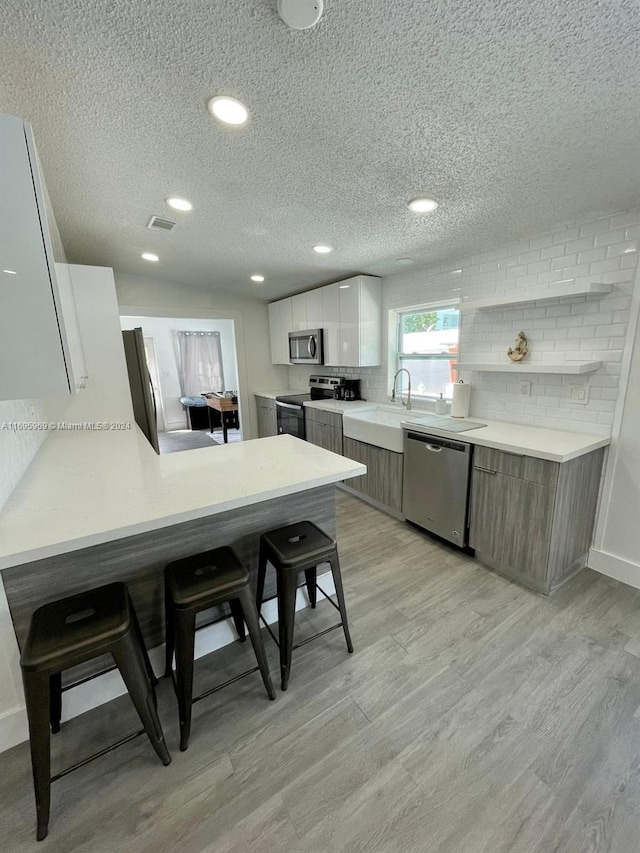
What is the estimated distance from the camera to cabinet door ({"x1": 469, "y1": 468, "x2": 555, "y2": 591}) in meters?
2.09

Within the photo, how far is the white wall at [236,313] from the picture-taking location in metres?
4.37

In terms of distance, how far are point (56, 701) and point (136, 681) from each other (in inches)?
22.9

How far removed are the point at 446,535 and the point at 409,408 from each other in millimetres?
1409

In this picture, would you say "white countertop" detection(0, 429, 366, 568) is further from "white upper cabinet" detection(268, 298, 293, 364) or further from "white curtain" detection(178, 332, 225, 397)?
"white curtain" detection(178, 332, 225, 397)

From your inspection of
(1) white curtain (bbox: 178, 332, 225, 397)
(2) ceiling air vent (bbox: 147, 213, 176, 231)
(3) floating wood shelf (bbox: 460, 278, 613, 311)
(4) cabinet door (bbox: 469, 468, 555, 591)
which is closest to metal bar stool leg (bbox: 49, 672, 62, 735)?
(4) cabinet door (bbox: 469, 468, 555, 591)

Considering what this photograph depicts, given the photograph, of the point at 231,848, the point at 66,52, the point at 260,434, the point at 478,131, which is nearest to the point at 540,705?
the point at 231,848

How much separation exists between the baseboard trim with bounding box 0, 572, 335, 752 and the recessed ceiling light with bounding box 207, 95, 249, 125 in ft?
7.62

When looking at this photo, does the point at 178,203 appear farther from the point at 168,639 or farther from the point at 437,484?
the point at 437,484

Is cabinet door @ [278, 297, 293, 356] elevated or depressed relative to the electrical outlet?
elevated

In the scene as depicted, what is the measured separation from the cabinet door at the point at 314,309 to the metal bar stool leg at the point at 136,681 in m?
3.78

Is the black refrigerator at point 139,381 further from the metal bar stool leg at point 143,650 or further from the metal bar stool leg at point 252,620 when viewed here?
the metal bar stool leg at point 252,620

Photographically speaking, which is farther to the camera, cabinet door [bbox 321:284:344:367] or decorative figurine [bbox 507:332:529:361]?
cabinet door [bbox 321:284:344:367]

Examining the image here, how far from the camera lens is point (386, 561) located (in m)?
2.56

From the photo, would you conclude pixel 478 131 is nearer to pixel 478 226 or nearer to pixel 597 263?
pixel 478 226
